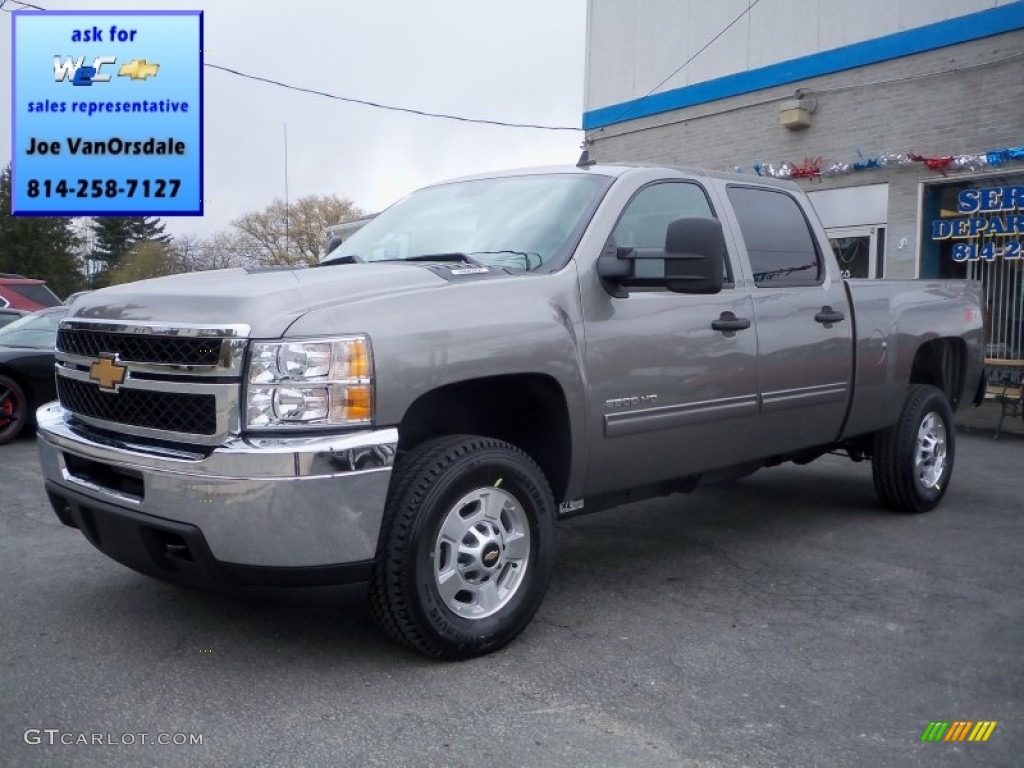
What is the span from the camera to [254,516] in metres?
3.38

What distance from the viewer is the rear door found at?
520 centimetres

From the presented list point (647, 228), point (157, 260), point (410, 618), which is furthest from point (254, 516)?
point (157, 260)

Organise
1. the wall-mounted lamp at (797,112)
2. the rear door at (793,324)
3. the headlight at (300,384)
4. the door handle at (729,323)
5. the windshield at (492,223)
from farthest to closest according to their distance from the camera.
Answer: the wall-mounted lamp at (797,112) → the rear door at (793,324) → the door handle at (729,323) → the windshield at (492,223) → the headlight at (300,384)

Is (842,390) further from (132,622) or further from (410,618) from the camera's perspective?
(132,622)

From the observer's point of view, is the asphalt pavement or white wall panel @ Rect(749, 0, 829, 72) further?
white wall panel @ Rect(749, 0, 829, 72)

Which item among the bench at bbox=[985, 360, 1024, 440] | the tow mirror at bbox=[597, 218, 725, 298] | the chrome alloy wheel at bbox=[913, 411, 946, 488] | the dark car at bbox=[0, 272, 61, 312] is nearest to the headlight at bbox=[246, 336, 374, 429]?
the tow mirror at bbox=[597, 218, 725, 298]

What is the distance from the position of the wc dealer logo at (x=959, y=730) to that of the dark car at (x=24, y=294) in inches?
665

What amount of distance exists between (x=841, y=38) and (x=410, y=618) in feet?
40.5

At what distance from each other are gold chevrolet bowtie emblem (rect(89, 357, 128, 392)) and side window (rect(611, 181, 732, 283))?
2.12 meters

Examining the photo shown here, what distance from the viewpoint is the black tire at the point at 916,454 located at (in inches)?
248

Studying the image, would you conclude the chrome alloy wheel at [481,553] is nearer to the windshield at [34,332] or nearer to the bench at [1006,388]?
the windshield at [34,332]

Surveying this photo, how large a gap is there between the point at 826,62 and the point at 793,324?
32.2ft

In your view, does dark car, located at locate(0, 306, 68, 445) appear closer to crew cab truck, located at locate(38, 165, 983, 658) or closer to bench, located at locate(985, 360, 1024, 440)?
crew cab truck, located at locate(38, 165, 983, 658)

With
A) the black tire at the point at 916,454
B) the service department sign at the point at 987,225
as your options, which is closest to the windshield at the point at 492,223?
the black tire at the point at 916,454
